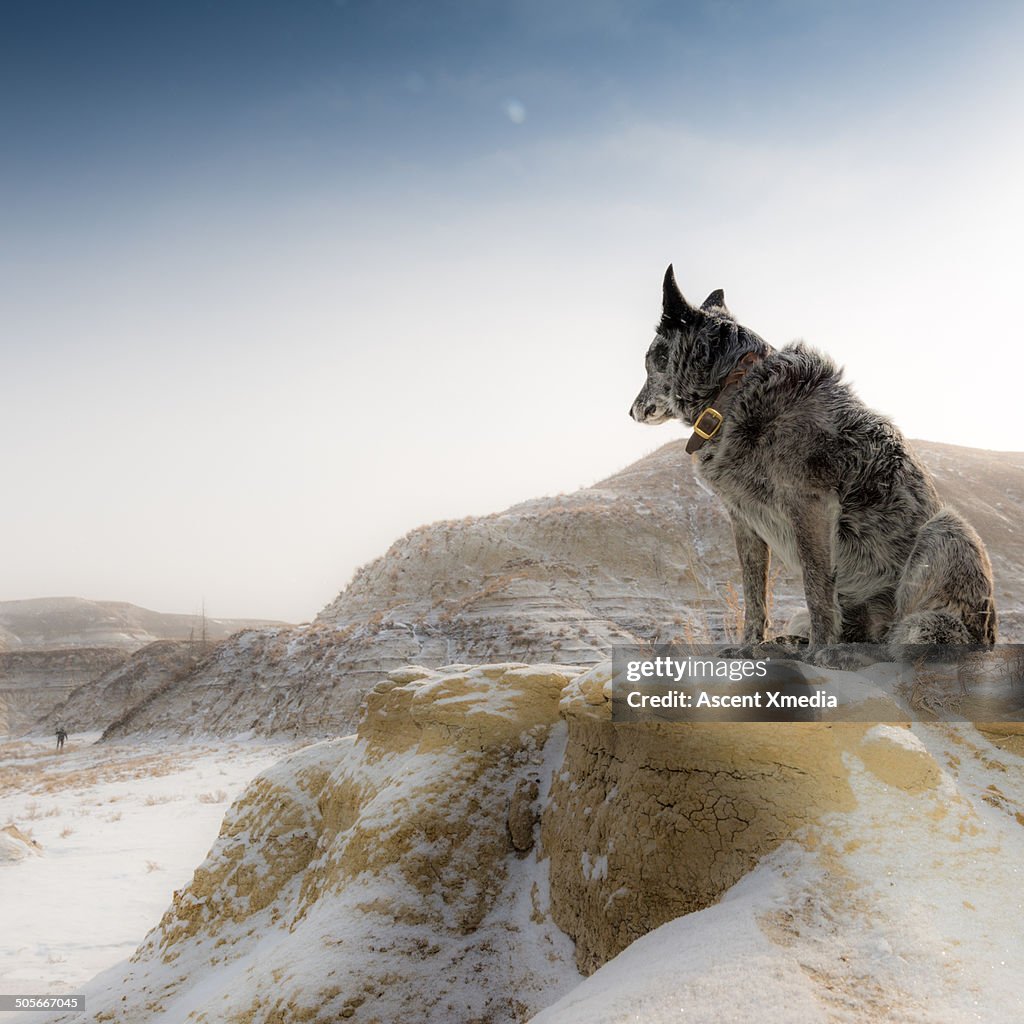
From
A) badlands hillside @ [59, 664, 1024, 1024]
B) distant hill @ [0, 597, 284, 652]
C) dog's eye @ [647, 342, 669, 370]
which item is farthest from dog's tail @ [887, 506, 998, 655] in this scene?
distant hill @ [0, 597, 284, 652]

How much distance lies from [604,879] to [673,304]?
3.20m

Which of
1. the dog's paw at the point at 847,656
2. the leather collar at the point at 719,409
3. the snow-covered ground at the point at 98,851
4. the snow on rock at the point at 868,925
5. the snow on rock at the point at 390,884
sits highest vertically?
the leather collar at the point at 719,409

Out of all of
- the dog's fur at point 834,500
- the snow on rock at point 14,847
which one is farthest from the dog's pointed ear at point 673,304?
the snow on rock at point 14,847

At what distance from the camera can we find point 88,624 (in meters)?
106

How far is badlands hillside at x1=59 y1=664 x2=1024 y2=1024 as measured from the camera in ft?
6.64

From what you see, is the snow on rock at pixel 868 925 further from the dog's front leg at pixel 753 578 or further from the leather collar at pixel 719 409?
the leather collar at pixel 719 409

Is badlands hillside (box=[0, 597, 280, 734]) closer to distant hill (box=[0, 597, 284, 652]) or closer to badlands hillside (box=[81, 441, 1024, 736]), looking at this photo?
distant hill (box=[0, 597, 284, 652])

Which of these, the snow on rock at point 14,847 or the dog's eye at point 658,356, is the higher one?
the dog's eye at point 658,356

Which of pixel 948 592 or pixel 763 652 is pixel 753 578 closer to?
pixel 763 652

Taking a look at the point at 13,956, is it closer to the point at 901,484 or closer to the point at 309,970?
the point at 309,970

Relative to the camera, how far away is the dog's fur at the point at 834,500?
3.55 m

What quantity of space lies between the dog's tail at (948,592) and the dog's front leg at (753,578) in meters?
0.77

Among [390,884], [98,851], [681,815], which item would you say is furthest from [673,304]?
[98,851]

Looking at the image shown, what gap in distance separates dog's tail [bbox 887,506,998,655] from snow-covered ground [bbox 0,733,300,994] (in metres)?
7.21
